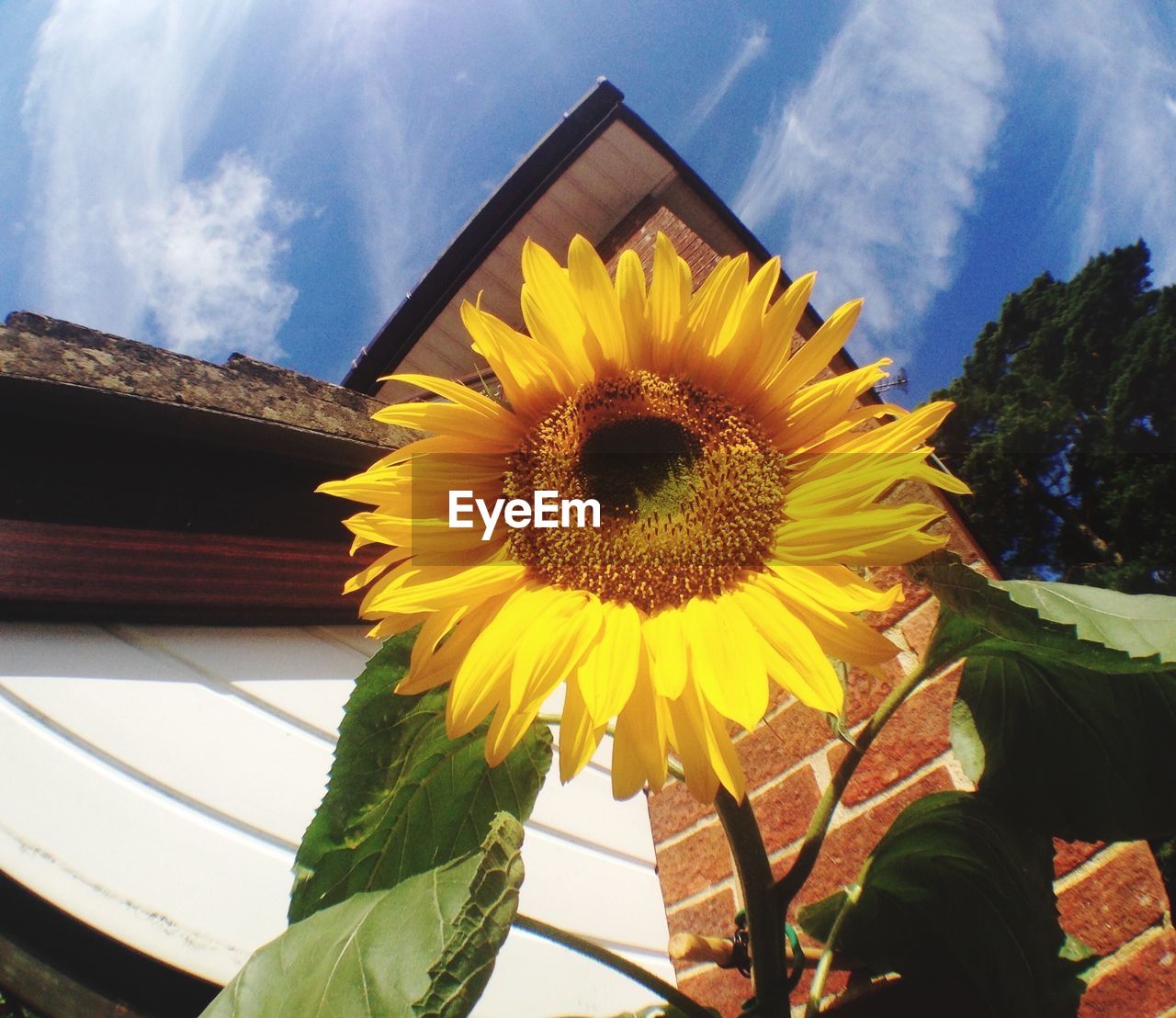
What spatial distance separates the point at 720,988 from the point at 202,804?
829 mm

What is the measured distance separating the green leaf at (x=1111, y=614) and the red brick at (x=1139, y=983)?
55 cm

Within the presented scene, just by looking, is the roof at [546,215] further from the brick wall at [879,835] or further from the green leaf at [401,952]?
the green leaf at [401,952]

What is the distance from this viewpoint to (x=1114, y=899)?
2.81ft

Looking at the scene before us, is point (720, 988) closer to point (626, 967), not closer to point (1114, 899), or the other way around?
point (1114, 899)

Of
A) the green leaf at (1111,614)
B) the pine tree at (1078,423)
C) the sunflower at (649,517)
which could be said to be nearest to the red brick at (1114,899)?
the green leaf at (1111,614)

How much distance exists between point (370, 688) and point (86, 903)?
67cm

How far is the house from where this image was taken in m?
0.93

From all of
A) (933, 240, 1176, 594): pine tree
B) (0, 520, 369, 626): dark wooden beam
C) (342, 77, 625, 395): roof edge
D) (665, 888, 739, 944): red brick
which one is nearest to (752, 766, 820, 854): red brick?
(665, 888, 739, 944): red brick

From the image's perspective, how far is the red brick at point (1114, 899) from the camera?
2.73 feet

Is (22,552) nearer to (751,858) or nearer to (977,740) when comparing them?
(751,858)

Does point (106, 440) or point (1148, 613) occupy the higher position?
point (106, 440)

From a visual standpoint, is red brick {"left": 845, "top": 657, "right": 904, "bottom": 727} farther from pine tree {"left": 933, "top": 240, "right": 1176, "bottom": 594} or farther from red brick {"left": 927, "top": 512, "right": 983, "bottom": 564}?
pine tree {"left": 933, "top": 240, "right": 1176, "bottom": 594}

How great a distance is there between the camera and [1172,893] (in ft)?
3.11

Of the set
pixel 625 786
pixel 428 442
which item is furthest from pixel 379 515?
pixel 625 786
